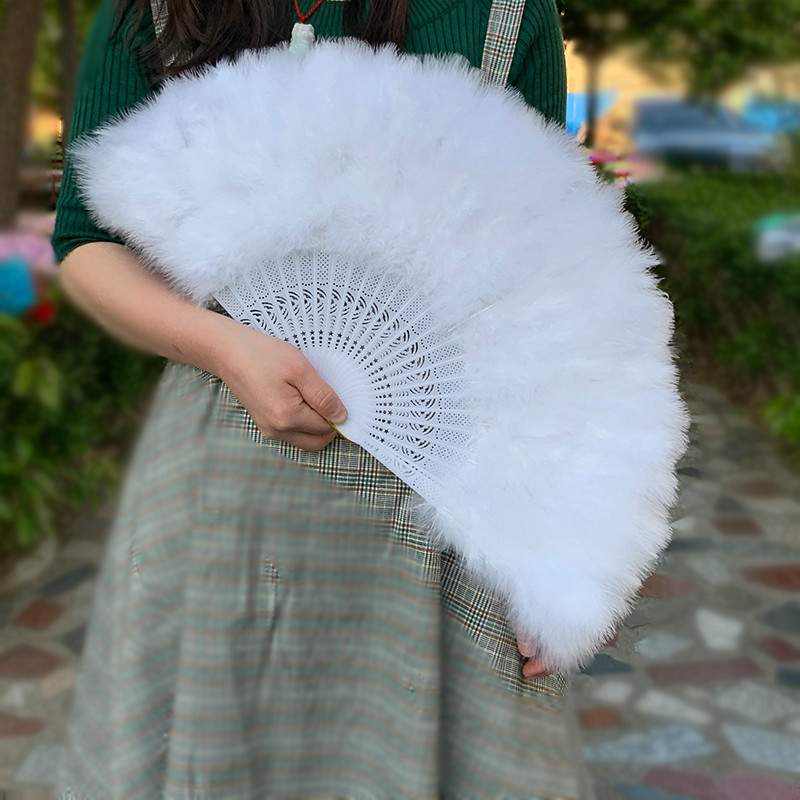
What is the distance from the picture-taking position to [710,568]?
10.9ft

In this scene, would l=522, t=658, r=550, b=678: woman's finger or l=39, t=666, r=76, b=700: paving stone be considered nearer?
l=522, t=658, r=550, b=678: woman's finger

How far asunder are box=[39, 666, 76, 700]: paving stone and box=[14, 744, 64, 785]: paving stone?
21cm

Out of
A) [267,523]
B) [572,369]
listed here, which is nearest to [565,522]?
[572,369]

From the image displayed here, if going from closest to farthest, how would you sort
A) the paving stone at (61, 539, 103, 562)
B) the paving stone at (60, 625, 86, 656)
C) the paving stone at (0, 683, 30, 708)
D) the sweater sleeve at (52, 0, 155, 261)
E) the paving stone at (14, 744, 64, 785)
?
1. the sweater sleeve at (52, 0, 155, 261)
2. the paving stone at (14, 744, 64, 785)
3. the paving stone at (0, 683, 30, 708)
4. the paving stone at (60, 625, 86, 656)
5. the paving stone at (61, 539, 103, 562)

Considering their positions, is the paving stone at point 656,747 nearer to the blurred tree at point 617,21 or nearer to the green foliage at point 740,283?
the blurred tree at point 617,21

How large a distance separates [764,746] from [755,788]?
0.62ft

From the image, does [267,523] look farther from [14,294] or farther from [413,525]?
[14,294]

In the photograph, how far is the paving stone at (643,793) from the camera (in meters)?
2.17

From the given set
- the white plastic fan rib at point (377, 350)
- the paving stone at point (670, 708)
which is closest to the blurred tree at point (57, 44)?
the white plastic fan rib at point (377, 350)

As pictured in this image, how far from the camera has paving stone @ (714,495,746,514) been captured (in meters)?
3.81

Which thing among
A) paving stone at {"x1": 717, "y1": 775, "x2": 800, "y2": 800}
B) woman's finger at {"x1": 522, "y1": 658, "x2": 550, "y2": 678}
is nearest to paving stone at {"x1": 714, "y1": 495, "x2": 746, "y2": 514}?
paving stone at {"x1": 717, "y1": 775, "x2": 800, "y2": 800}

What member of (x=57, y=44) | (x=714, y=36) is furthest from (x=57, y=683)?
(x=714, y=36)

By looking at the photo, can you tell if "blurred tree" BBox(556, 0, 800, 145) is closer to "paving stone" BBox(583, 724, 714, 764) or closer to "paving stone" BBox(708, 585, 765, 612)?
"paving stone" BBox(708, 585, 765, 612)

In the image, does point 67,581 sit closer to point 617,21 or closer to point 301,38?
point 301,38
